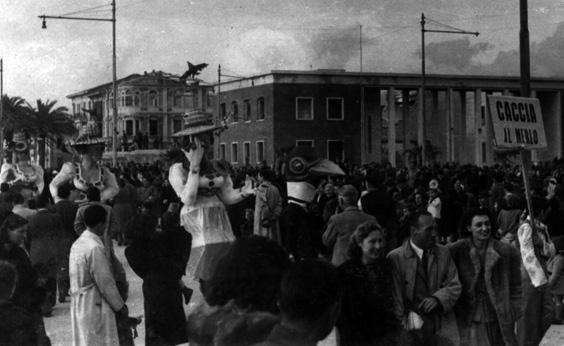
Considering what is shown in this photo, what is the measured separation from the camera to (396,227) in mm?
11711

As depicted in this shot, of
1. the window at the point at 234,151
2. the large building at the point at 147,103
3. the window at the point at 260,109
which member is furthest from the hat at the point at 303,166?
the large building at the point at 147,103

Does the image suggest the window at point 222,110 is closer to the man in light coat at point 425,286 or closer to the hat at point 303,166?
the hat at point 303,166

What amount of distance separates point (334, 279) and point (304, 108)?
151ft

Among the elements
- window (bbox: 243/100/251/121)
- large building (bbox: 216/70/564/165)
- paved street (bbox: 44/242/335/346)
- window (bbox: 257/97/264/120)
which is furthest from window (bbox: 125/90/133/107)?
paved street (bbox: 44/242/335/346)

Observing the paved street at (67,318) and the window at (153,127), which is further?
the window at (153,127)

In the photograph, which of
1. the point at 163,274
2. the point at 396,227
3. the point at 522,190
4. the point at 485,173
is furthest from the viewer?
the point at 485,173

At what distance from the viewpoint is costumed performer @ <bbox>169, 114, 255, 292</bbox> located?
9539 millimetres

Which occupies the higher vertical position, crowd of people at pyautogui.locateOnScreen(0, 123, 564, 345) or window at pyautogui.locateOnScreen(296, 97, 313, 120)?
window at pyautogui.locateOnScreen(296, 97, 313, 120)

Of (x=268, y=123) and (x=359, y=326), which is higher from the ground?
(x=268, y=123)

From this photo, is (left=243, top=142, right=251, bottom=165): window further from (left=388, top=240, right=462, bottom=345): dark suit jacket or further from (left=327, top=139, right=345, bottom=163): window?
(left=388, top=240, right=462, bottom=345): dark suit jacket

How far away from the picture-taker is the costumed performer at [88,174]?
12969mm

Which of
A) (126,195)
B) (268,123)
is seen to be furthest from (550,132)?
(126,195)

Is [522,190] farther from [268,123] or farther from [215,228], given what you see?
[268,123]

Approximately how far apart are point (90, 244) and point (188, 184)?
237cm
